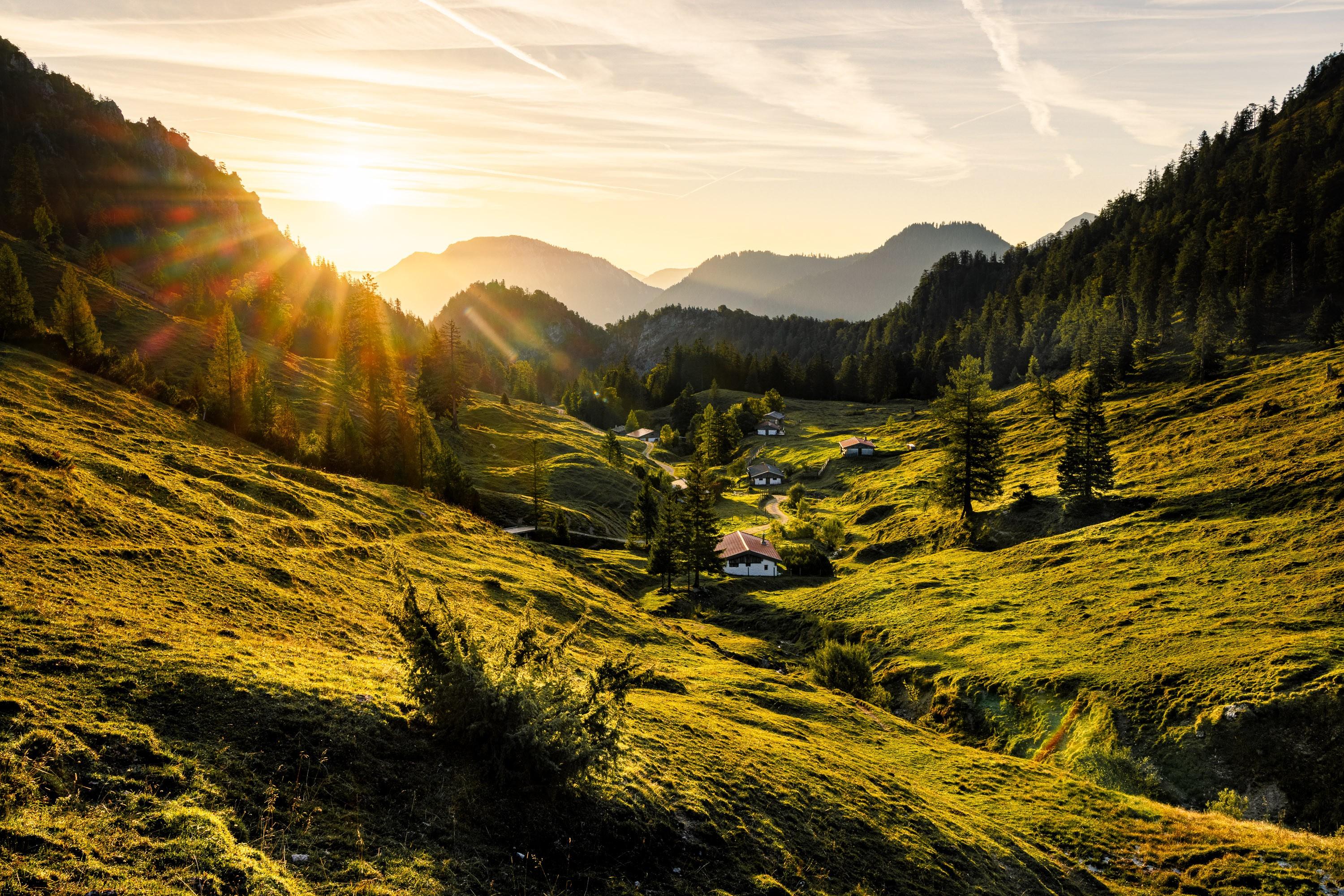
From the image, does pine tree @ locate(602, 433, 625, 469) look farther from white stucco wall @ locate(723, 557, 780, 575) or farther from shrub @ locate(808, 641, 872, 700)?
shrub @ locate(808, 641, 872, 700)

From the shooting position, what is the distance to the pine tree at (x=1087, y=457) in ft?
222

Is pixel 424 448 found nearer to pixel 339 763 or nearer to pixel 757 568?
pixel 757 568

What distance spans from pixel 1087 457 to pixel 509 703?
73930mm

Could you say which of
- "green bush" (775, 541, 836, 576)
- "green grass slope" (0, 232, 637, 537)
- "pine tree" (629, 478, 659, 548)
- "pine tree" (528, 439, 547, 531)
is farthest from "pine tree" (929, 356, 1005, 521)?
"pine tree" (528, 439, 547, 531)

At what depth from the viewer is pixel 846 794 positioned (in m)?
20.4

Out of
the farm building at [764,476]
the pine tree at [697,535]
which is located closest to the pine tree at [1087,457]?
the pine tree at [697,535]

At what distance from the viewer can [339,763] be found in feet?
39.6

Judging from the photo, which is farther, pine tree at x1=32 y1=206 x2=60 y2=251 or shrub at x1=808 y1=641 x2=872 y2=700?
pine tree at x1=32 y1=206 x2=60 y2=251

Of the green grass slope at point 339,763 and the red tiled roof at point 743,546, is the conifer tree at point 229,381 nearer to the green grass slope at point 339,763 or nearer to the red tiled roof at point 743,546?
the green grass slope at point 339,763

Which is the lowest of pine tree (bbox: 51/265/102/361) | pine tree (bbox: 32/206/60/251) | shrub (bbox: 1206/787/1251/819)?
shrub (bbox: 1206/787/1251/819)

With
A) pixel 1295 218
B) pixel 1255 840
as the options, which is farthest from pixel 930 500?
pixel 1295 218

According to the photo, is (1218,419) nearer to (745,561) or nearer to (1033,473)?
(1033,473)

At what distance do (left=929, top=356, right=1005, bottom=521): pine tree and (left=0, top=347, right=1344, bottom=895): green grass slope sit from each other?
44.0 metres

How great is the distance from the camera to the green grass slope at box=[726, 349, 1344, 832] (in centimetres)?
3038
